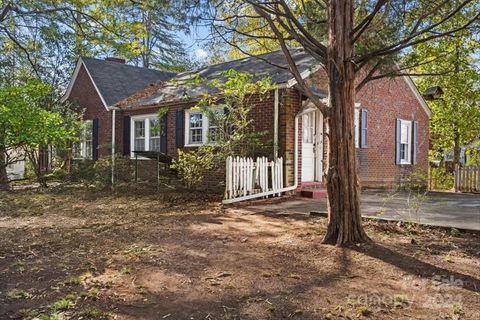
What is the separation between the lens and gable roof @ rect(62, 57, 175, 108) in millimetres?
16641

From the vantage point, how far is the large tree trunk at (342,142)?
17.2 ft

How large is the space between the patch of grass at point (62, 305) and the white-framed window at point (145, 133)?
10497mm

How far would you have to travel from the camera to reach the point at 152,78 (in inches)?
783

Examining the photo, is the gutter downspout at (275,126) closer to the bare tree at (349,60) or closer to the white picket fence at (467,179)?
the bare tree at (349,60)

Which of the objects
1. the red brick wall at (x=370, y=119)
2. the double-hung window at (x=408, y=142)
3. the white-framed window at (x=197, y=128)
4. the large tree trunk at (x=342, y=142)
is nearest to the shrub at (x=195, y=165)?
the white-framed window at (x=197, y=128)

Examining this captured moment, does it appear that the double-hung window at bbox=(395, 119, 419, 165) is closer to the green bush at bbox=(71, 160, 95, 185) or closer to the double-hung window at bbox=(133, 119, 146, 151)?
the double-hung window at bbox=(133, 119, 146, 151)

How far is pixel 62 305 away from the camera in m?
3.46

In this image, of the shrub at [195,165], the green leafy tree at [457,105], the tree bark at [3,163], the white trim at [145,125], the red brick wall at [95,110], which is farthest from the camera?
the green leafy tree at [457,105]

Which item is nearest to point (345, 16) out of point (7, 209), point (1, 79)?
point (7, 209)

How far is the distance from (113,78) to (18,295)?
15.5 m

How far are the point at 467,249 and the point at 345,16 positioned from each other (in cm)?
332

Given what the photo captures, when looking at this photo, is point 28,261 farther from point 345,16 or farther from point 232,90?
point 232,90

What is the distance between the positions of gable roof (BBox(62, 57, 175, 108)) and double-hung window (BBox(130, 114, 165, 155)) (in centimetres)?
153

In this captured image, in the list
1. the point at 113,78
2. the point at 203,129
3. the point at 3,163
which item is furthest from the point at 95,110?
the point at 203,129
